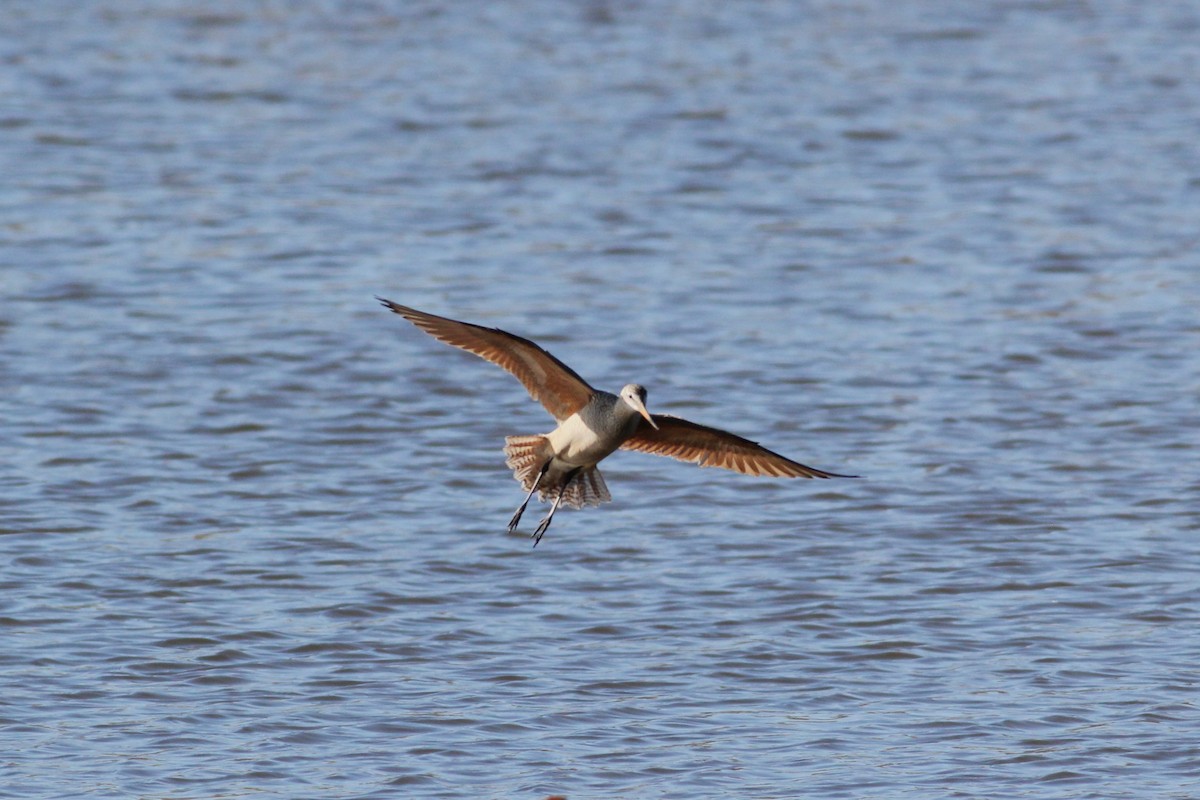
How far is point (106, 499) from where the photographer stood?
981 centimetres

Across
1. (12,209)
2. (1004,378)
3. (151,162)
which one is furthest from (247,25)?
(1004,378)

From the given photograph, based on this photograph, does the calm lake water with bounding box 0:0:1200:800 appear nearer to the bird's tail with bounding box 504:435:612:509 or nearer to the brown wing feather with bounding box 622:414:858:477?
the bird's tail with bounding box 504:435:612:509

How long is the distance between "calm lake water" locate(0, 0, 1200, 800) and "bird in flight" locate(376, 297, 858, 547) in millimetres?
893

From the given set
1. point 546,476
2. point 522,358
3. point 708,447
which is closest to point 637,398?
point 522,358

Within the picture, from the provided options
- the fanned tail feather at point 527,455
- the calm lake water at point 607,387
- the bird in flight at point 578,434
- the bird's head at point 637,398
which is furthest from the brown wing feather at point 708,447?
the calm lake water at point 607,387

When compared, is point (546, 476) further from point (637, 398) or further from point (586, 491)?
point (637, 398)

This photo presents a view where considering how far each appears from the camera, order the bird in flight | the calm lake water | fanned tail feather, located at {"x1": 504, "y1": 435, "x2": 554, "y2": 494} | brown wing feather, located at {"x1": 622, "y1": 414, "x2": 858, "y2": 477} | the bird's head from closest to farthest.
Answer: the bird's head < the bird in flight < brown wing feather, located at {"x1": 622, "y1": 414, "x2": 858, "y2": 477} < fanned tail feather, located at {"x1": 504, "y1": 435, "x2": 554, "y2": 494} < the calm lake water

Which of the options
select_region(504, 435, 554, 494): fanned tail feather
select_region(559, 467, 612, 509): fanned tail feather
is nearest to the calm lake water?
select_region(559, 467, 612, 509): fanned tail feather

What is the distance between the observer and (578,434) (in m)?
7.04

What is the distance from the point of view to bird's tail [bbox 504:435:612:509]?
733cm

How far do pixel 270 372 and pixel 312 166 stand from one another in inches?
169

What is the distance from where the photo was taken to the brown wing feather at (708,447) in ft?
23.0

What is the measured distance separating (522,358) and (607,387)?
4.34 m

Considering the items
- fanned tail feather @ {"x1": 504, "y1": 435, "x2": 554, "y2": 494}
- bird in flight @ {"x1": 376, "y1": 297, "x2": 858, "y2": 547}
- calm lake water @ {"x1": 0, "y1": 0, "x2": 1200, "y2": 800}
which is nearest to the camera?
bird in flight @ {"x1": 376, "y1": 297, "x2": 858, "y2": 547}
